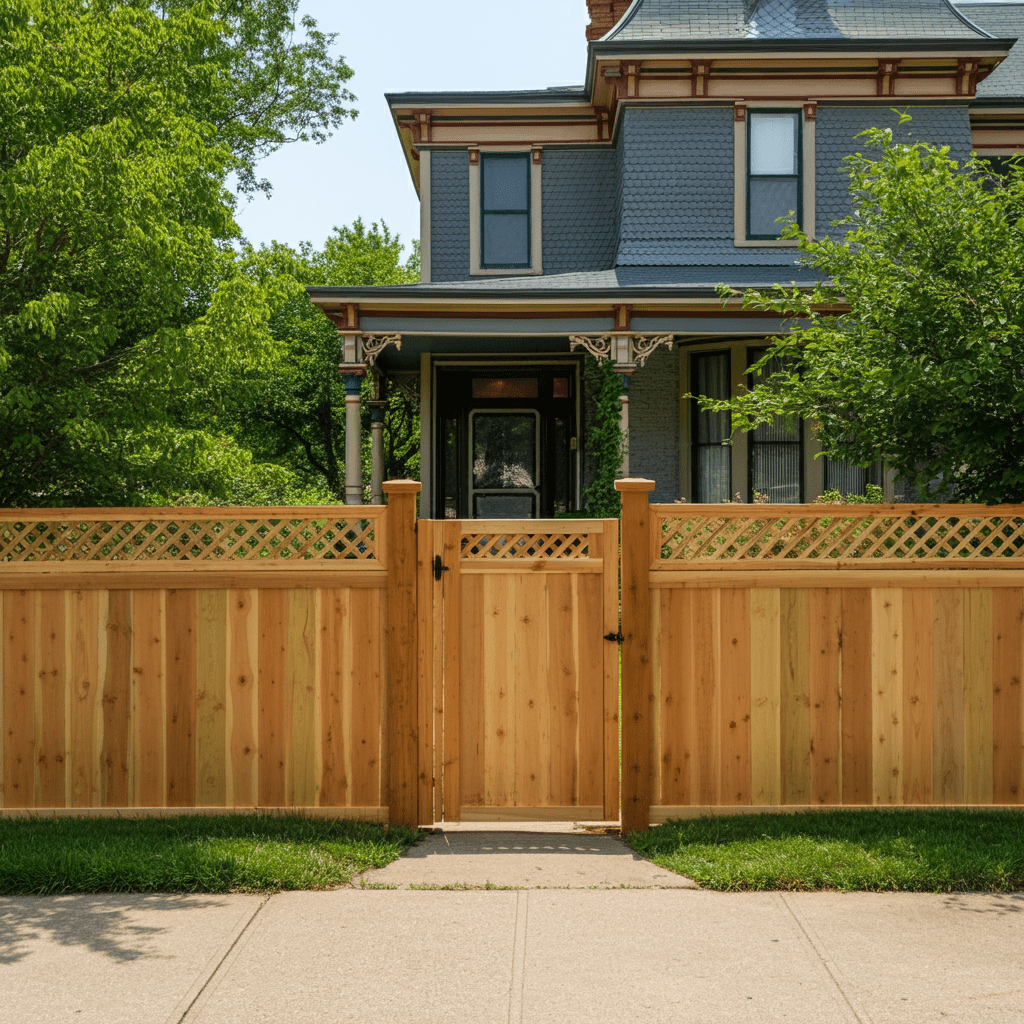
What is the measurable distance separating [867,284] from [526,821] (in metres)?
3.90

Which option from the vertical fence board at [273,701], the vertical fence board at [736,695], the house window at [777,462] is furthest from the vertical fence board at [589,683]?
the house window at [777,462]

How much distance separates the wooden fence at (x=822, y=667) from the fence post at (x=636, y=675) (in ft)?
0.05

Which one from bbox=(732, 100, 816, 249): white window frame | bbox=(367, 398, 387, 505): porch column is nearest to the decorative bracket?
bbox=(732, 100, 816, 249): white window frame

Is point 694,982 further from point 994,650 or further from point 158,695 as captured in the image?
point 158,695

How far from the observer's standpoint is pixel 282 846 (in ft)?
17.4

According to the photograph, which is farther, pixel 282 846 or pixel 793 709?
pixel 793 709

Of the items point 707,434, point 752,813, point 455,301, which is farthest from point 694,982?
point 707,434

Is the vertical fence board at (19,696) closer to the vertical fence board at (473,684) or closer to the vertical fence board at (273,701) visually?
the vertical fence board at (273,701)

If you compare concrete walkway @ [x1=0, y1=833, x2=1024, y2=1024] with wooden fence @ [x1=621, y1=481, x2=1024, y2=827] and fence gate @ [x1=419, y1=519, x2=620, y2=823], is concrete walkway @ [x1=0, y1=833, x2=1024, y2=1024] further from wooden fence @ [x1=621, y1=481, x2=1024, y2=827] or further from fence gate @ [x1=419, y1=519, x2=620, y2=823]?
wooden fence @ [x1=621, y1=481, x2=1024, y2=827]

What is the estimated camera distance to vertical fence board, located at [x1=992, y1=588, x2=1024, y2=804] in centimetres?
589

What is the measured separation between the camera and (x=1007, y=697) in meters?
5.91

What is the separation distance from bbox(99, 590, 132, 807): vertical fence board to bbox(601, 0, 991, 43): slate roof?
1251 cm

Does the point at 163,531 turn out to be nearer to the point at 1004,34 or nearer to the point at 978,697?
the point at 978,697

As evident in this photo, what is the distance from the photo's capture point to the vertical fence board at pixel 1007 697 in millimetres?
5895
